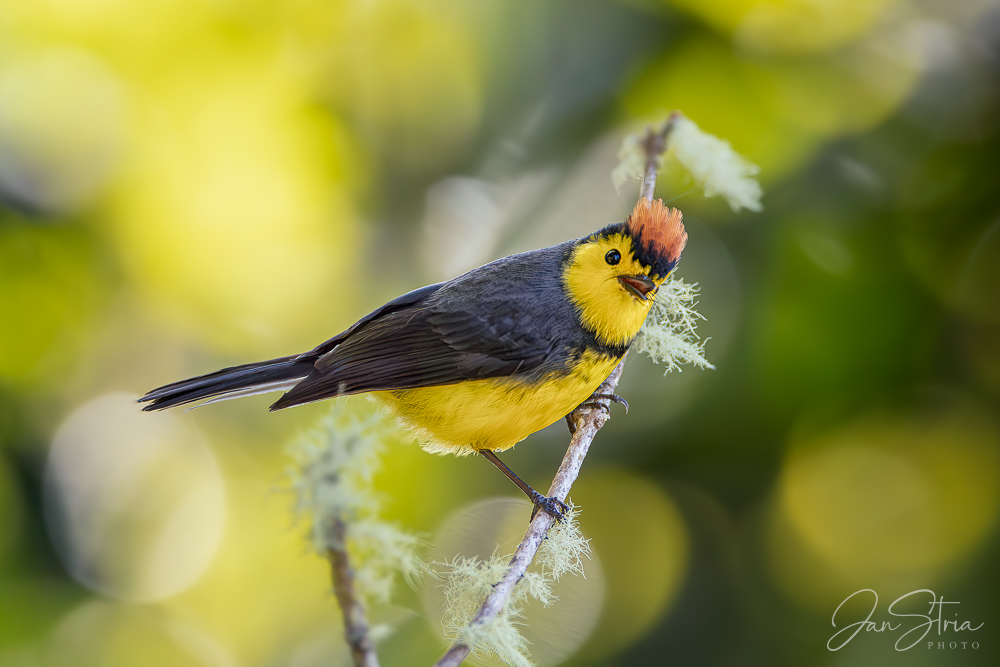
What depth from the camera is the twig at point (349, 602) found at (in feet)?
2.92

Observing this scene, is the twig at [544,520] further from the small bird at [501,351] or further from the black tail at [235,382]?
the black tail at [235,382]

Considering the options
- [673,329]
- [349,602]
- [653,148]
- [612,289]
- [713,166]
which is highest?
[653,148]

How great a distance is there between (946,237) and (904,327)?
1.46 feet

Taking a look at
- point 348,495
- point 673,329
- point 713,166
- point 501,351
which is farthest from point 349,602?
point 713,166

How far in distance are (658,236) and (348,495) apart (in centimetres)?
124

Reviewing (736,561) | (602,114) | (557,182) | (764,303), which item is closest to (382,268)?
(557,182)

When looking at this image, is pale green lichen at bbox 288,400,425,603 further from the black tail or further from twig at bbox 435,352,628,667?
the black tail

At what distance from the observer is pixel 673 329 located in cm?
215

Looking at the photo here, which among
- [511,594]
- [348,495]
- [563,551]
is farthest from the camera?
[563,551]

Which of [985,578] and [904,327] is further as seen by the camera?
[904,327]

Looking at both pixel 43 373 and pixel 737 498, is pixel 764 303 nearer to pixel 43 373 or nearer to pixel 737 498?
pixel 737 498

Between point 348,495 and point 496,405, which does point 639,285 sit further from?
point 348,495

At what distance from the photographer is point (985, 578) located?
8.29 ft

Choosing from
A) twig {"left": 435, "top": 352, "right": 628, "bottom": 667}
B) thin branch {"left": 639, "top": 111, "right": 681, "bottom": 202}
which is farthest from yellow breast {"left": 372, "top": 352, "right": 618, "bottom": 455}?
thin branch {"left": 639, "top": 111, "right": 681, "bottom": 202}
